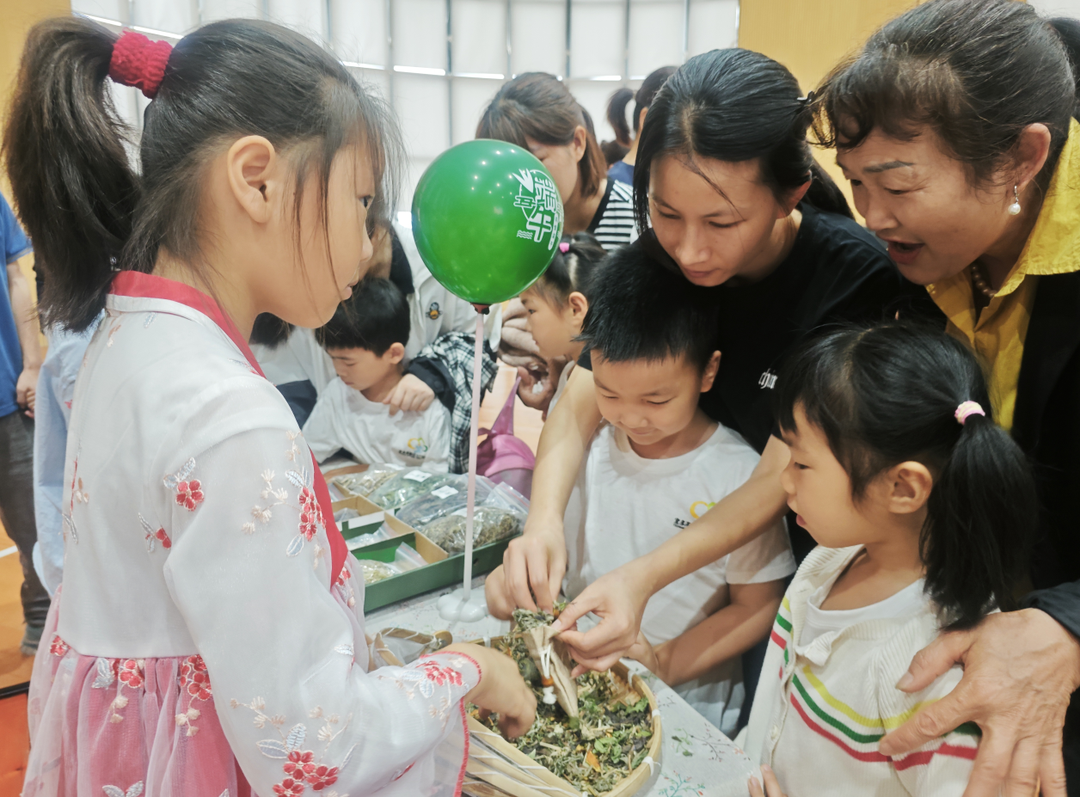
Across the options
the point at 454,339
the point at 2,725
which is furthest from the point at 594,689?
the point at 2,725

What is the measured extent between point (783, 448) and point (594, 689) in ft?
1.91

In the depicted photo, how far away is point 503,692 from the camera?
96 centimetres

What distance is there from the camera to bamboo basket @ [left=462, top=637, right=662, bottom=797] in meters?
0.93

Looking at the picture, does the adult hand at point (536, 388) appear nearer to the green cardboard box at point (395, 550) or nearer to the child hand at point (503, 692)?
the green cardboard box at point (395, 550)

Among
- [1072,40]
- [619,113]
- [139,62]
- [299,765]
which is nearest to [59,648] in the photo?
[299,765]

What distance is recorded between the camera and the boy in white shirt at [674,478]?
148 centimetres

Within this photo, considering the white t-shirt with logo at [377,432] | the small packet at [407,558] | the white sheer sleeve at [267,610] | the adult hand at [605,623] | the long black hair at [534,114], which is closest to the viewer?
the white sheer sleeve at [267,610]

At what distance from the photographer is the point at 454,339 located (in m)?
2.58

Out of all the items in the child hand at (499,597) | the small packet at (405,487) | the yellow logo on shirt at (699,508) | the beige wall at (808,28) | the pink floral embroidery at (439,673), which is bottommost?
the small packet at (405,487)

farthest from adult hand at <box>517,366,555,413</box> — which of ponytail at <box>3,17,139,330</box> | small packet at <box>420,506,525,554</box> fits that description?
ponytail at <box>3,17,139,330</box>

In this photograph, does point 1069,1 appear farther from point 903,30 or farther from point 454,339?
point 454,339

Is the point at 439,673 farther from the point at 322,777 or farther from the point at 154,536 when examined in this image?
the point at 154,536

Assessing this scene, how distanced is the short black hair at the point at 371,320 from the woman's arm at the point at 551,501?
814 mm

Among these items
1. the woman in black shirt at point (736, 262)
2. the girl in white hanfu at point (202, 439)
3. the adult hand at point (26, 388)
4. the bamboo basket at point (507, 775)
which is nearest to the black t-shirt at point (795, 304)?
the woman in black shirt at point (736, 262)
